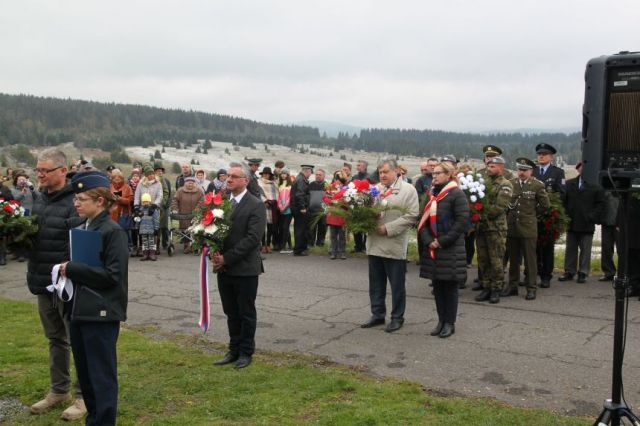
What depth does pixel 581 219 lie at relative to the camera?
36.6 ft

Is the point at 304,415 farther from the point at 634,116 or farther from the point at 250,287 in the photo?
the point at 634,116

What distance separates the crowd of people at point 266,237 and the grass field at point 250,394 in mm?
442

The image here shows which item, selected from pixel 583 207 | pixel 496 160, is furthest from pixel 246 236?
pixel 583 207

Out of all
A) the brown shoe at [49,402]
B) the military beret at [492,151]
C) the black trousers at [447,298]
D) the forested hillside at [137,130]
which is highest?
the forested hillside at [137,130]

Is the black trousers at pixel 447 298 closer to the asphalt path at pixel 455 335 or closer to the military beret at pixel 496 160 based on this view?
the asphalt path at pixel 455 335

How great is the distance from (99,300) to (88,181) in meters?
0.95

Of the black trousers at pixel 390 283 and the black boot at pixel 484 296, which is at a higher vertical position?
the black trousers at pixel 390 283

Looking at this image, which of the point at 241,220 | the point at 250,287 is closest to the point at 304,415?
the point at 250,287

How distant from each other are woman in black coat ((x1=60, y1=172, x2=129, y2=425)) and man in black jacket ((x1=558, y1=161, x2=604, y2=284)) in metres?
8.83

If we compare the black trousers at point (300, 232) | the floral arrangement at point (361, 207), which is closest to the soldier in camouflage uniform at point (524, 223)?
the floral arrangement at point (361, 207)

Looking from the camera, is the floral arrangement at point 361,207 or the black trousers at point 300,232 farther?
the black trousers at point 300,232

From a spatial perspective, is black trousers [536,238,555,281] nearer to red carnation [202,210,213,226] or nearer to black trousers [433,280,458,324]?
black trousers [433,280,458,324]

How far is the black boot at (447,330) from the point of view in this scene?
25.6 feet

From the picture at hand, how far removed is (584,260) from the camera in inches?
443
